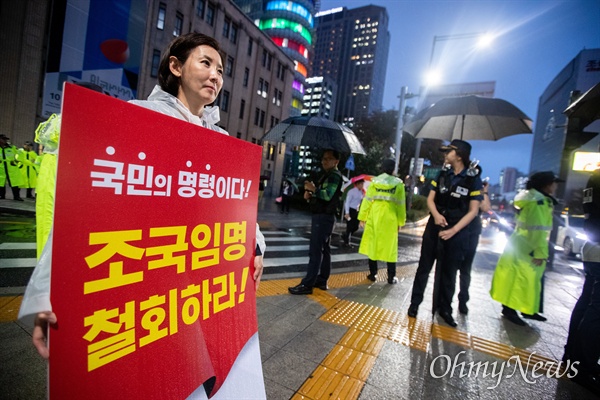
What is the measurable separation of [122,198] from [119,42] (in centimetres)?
1986

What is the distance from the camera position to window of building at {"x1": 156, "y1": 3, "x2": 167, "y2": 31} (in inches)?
850

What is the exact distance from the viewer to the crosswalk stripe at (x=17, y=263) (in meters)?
3.84

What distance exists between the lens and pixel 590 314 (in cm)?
263

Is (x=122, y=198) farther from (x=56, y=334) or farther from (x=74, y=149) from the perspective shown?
(x=56, y=334)

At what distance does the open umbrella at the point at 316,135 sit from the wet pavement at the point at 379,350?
6.75 feet

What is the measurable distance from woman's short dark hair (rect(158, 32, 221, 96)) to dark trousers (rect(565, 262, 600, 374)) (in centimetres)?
356

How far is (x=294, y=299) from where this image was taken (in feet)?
12.5

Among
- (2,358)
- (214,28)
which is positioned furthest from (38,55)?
(2,358)

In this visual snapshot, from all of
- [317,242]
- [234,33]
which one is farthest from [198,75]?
[234,33]

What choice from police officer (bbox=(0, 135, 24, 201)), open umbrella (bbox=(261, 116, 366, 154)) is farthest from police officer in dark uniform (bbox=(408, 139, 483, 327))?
police officer (bbox=(0, 135, 24, 201))

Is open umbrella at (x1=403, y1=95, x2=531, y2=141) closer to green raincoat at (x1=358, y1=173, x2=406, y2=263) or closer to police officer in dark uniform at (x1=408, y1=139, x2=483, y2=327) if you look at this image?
police officer in dark uniform at (x1=408, y1=139, x2=483, y2=327)

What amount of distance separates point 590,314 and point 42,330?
3.74m

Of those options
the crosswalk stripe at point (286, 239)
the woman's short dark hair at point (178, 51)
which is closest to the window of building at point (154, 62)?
the crosswalk stripe at point (286, 239)

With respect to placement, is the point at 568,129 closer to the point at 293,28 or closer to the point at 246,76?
the point at 246,76
